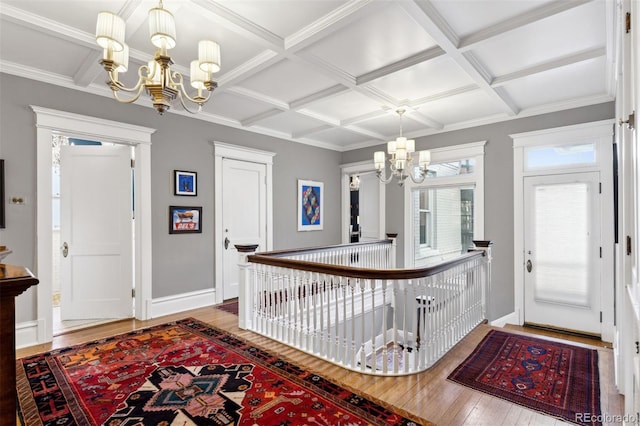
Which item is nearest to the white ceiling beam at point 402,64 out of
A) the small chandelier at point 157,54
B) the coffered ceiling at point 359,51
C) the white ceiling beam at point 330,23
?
the coffered ceiling at point 359,51

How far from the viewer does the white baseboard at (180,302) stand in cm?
414

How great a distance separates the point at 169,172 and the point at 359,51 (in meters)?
2.91

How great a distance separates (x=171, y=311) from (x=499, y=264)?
4.69m

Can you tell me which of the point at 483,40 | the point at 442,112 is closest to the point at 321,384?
the point at 483,40

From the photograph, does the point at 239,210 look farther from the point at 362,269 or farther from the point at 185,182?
→ the point at 362,269

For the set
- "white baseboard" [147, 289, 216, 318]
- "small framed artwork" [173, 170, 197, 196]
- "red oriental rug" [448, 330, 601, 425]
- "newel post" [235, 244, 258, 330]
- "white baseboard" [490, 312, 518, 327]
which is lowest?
"white baseboard" [490, 312, 518, 327]

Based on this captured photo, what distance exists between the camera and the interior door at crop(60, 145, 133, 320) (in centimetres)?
398

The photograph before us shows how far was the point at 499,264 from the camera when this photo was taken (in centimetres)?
484

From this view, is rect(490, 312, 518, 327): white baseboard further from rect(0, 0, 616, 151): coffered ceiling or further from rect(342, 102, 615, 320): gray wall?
rect(0, 0, 616, 151): coffered ceiling

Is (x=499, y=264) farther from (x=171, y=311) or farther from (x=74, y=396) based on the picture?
(x=74, y=396)

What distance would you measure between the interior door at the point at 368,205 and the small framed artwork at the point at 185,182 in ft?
12.3

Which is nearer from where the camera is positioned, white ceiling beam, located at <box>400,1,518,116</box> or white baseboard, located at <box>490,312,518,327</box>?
white ceiling beam, located at <box>400,1,518,116</box>

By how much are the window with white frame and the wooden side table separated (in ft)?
16.1

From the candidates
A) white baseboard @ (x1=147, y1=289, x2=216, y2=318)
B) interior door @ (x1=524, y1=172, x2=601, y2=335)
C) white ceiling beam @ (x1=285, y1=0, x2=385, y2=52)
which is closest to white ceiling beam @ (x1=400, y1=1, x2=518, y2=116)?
white ceiling beam @ (x1=285, y1=0, x2=385, y2=52)
